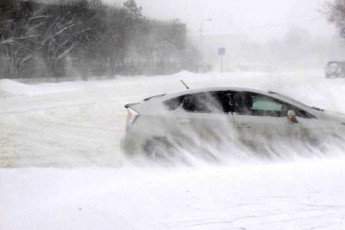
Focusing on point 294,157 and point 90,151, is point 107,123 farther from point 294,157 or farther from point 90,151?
point 294,157

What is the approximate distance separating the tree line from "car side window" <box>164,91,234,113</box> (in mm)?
23404

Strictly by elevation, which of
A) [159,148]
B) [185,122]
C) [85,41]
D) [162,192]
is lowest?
[162,192]

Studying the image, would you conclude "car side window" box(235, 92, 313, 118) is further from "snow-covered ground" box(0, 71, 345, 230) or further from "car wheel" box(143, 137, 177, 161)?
"car wheel" box(143, 137, 177, 161)

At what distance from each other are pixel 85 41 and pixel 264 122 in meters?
27.2

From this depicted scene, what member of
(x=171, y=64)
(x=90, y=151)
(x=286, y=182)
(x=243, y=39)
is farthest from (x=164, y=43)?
(x=286, y=182)

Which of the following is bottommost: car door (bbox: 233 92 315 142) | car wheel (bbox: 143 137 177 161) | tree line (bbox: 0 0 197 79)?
car wheel (bbox: 143 137 177 161)

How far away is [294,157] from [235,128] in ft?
3.06

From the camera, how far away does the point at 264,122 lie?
21.9 ft

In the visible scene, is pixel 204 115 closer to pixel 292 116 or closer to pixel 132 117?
pixel 132 117

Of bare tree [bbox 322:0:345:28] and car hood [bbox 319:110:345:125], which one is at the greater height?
bare tree [bbox 322:0:345:28]

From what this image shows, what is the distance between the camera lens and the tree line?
29125 millimetres

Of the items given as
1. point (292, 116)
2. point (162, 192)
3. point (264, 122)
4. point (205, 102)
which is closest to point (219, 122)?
point (205, 102)

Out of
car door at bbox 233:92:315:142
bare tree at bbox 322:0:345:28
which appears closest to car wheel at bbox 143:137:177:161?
car door at bbox 233:92:315:142

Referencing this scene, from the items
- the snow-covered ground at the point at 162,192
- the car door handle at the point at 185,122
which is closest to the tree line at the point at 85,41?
the snow-covered ground at the point at 162,192
